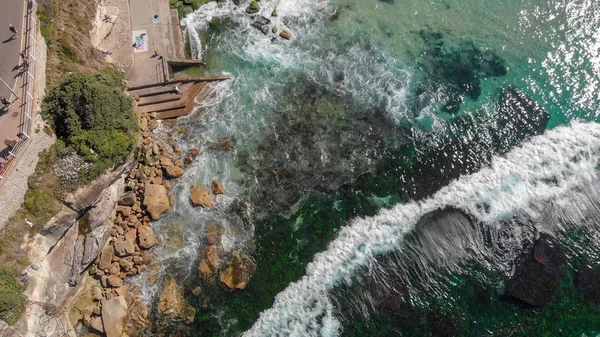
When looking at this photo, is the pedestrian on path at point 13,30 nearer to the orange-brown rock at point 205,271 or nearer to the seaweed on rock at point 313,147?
the seaweed on rock at point 313,147

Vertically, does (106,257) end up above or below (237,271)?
below

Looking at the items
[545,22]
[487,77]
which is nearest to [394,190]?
[487,77]

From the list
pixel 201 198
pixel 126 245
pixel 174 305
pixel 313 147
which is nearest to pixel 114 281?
pixel 126 245

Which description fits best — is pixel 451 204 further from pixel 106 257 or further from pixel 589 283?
pixel 106 257

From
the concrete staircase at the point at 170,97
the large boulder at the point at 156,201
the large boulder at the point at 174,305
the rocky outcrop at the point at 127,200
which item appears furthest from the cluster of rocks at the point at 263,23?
the large boulder at the point at 174,305

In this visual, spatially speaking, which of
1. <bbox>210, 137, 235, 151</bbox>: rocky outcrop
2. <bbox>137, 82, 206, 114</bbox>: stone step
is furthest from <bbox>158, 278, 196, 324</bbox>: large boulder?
<bbox>137, 82, 206, 114</bbox>: stone step
